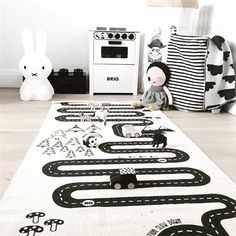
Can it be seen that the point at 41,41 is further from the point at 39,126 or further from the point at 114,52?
the point at 39,126

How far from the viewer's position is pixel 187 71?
2230 millimetres

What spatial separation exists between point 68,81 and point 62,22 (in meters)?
0.54

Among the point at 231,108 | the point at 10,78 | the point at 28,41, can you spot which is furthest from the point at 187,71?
the point at 10,78

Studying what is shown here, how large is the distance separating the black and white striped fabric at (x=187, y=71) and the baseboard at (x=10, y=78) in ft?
4.36

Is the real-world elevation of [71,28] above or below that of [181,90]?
above

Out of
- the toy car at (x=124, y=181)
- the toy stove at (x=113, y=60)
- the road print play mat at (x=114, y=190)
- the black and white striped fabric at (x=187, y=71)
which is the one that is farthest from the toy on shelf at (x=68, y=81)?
the toy car at (x=124, y=181)

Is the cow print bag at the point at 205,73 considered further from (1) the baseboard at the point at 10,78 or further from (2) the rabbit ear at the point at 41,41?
(1) the baseboard at the point at 10,78

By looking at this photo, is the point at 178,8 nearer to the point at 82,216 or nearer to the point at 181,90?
the point at 181,90

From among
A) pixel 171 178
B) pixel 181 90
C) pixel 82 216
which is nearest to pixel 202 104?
pixel 181 90

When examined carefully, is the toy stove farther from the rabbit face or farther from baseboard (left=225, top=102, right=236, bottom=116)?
baseboard (left=225, top=102, right=236, bottom=116)

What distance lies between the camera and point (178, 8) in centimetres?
245

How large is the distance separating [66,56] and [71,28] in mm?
231

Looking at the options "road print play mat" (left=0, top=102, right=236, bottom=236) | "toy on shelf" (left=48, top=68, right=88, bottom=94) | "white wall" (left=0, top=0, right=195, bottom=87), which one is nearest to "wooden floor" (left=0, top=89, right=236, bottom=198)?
"road print play mat" (left=0, top=102, right=236, bottom=236)

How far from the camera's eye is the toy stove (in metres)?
2.71
